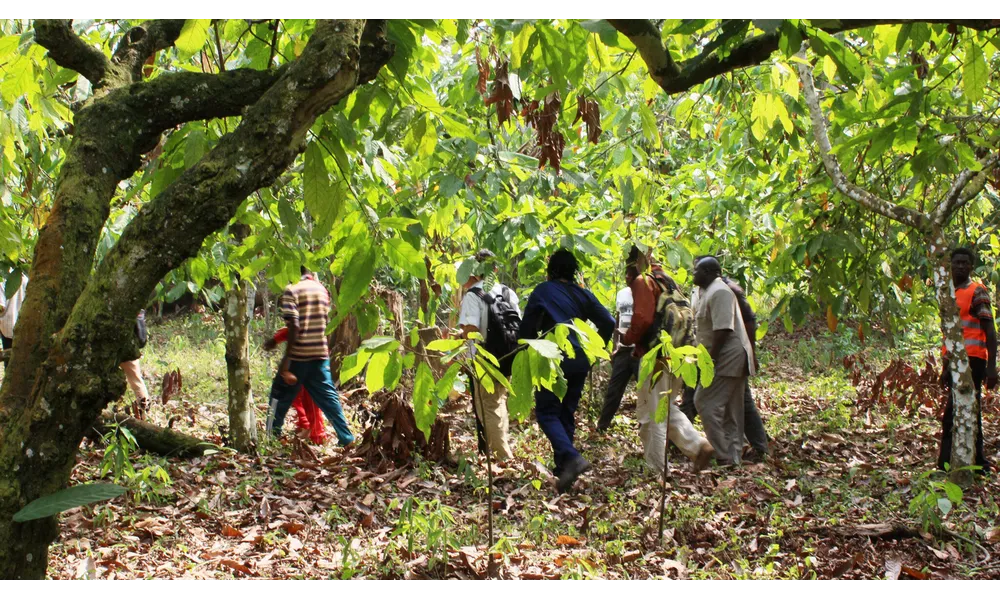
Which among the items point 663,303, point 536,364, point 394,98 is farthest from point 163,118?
point 663,303

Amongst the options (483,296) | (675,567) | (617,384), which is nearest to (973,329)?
(617,384)

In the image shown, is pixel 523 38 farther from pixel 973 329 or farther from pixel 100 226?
pixel 973 329

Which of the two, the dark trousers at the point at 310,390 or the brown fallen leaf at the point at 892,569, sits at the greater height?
the dark trousers at the point at 310,390

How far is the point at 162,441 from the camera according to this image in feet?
19.9

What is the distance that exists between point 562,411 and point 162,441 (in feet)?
10.2

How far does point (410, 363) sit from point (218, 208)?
2.74 feet

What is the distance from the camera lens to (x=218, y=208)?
2305 mm

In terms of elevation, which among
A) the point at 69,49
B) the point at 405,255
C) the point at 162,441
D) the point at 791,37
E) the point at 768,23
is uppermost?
the point at 69,49

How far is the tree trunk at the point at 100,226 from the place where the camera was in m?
2.08

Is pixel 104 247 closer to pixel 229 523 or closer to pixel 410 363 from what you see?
pixel 229 523

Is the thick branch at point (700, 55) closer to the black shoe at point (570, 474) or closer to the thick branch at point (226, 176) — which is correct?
the thick branch at point (226, 176)

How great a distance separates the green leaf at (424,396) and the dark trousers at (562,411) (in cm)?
264

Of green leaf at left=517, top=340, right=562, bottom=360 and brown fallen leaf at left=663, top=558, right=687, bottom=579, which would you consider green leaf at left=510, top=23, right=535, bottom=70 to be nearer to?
green leaf at left=517, top=340, right=562, bottom=360

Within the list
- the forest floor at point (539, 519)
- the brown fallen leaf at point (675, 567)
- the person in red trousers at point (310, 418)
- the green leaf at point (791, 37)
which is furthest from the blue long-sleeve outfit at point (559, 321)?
the green leaf at point (791, 37)
